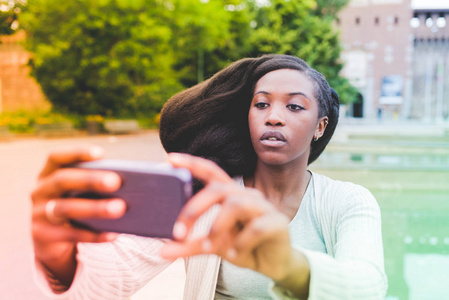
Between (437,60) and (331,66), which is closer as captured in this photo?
(331,66)

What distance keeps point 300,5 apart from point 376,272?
2448 centimetres

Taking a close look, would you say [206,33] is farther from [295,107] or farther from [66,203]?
[66,203]

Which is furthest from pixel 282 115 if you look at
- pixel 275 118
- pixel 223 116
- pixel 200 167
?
pixel 200 167

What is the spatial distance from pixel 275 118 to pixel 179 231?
2.66 ft

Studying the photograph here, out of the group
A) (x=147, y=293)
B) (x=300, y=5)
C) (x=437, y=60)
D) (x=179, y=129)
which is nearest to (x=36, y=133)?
(x=300, y=5)

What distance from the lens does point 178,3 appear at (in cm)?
2055

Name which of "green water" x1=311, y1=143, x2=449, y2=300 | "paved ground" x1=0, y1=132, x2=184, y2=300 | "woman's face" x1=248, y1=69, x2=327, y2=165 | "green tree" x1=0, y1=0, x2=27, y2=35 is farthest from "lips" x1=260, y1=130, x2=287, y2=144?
"green tree" x1=0, y1=0, x2=27, y2=35

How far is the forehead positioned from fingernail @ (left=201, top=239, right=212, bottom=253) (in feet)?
2.97

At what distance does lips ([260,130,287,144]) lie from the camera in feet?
4.93

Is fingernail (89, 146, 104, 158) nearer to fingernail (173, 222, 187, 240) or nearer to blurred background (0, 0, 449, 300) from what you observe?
fingernail (173, 222, 187, 240)

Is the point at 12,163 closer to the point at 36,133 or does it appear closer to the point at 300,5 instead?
the point at 36,133

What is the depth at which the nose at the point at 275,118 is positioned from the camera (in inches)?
58.8

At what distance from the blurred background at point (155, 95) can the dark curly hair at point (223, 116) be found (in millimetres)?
1978

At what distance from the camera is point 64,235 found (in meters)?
0.86
